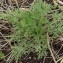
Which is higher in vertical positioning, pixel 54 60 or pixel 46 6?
pixel 46 6

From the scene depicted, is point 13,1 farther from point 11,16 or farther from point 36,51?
point 36,51

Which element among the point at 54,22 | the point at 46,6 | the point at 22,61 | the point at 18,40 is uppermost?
the point at 46,6

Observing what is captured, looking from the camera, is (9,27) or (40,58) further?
(9,27)

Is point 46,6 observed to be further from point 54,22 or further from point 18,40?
point 18,40

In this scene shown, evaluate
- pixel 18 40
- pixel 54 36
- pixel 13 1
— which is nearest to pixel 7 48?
pixel 18 40

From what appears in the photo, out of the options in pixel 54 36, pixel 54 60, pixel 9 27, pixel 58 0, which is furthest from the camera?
pixel 58 0

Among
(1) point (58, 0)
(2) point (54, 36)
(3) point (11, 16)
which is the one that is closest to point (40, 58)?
(2) point (54, 36)

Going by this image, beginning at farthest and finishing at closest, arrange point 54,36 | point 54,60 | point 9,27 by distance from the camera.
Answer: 1. point 9,27
2. point 54,36
3. point 54,60
